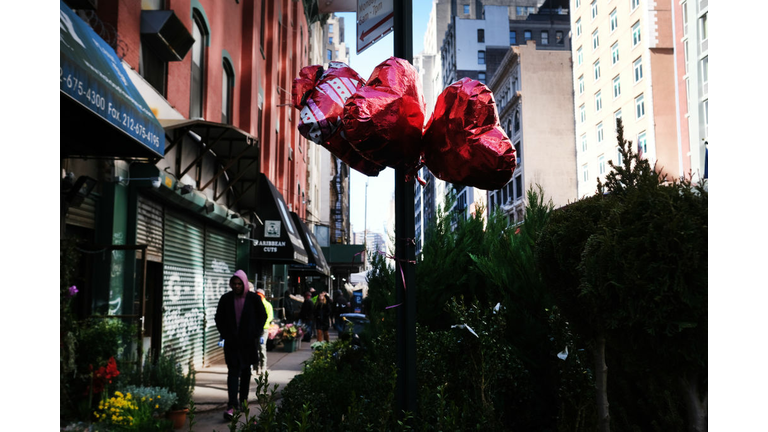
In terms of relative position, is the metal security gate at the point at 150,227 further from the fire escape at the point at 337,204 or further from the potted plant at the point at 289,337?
the fire escape at the point at 337,204

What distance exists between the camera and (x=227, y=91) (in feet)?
53.2

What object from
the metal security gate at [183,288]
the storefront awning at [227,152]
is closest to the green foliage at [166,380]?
the metal security gate at [183,288]

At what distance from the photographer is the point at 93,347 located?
646 cm

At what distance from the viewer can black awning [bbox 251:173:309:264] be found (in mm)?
18078

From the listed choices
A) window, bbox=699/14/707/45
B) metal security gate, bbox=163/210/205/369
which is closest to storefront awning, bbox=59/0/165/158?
metal security gate, bbox=163/210/205/369

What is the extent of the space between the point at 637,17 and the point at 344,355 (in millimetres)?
41386

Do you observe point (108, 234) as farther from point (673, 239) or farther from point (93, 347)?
point (673, 239)

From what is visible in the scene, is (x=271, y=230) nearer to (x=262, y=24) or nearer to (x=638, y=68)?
(x=262, y=24)

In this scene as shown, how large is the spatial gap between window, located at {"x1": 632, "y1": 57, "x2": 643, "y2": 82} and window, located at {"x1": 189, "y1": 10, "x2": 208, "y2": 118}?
111ft

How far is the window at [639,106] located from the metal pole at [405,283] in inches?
1589

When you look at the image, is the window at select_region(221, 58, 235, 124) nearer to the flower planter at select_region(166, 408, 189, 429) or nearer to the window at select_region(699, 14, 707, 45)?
the flower planter at select_region(166, 408, 189, 429)

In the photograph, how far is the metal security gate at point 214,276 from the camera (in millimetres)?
14898

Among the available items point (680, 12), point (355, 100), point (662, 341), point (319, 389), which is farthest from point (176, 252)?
point (680, 12)

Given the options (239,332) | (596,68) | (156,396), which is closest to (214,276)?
(239,332)
